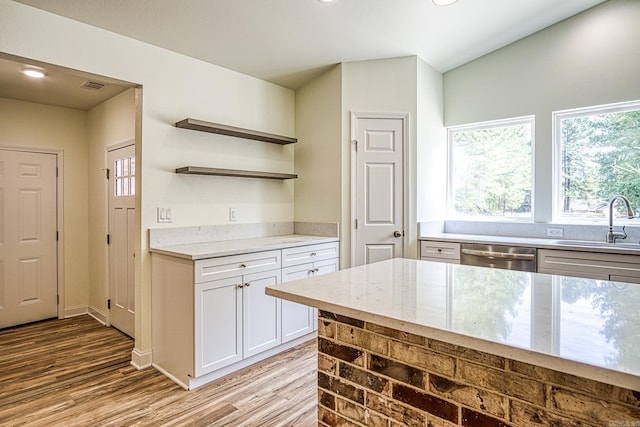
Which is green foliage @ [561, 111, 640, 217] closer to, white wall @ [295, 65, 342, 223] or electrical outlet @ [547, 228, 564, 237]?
electrical outlet @ [547, 228, 564, 237]

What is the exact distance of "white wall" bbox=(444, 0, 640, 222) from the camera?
3.12 metres

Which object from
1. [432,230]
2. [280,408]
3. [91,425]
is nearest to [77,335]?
[91,425]

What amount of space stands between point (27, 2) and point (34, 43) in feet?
0.75

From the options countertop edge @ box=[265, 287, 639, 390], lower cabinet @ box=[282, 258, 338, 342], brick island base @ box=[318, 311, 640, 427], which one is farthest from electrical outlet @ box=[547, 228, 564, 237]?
countertop edge @ box=[265, 287, 639, 390]

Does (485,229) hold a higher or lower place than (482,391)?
higher

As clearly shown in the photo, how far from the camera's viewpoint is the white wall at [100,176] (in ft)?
12.0

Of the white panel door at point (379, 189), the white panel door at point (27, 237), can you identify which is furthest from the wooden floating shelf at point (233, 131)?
the white panel door at point (27, 237)

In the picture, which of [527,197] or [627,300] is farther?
[527,197]

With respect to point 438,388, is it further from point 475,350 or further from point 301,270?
point 301,270

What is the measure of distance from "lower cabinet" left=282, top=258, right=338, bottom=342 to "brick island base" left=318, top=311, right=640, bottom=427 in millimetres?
1782

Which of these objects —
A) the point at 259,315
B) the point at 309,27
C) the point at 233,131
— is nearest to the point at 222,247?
the point at 259,315

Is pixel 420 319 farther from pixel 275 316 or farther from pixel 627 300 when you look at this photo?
pixel 275 316

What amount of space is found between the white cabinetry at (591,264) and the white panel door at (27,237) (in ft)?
16.3

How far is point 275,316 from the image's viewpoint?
2.98 metres
